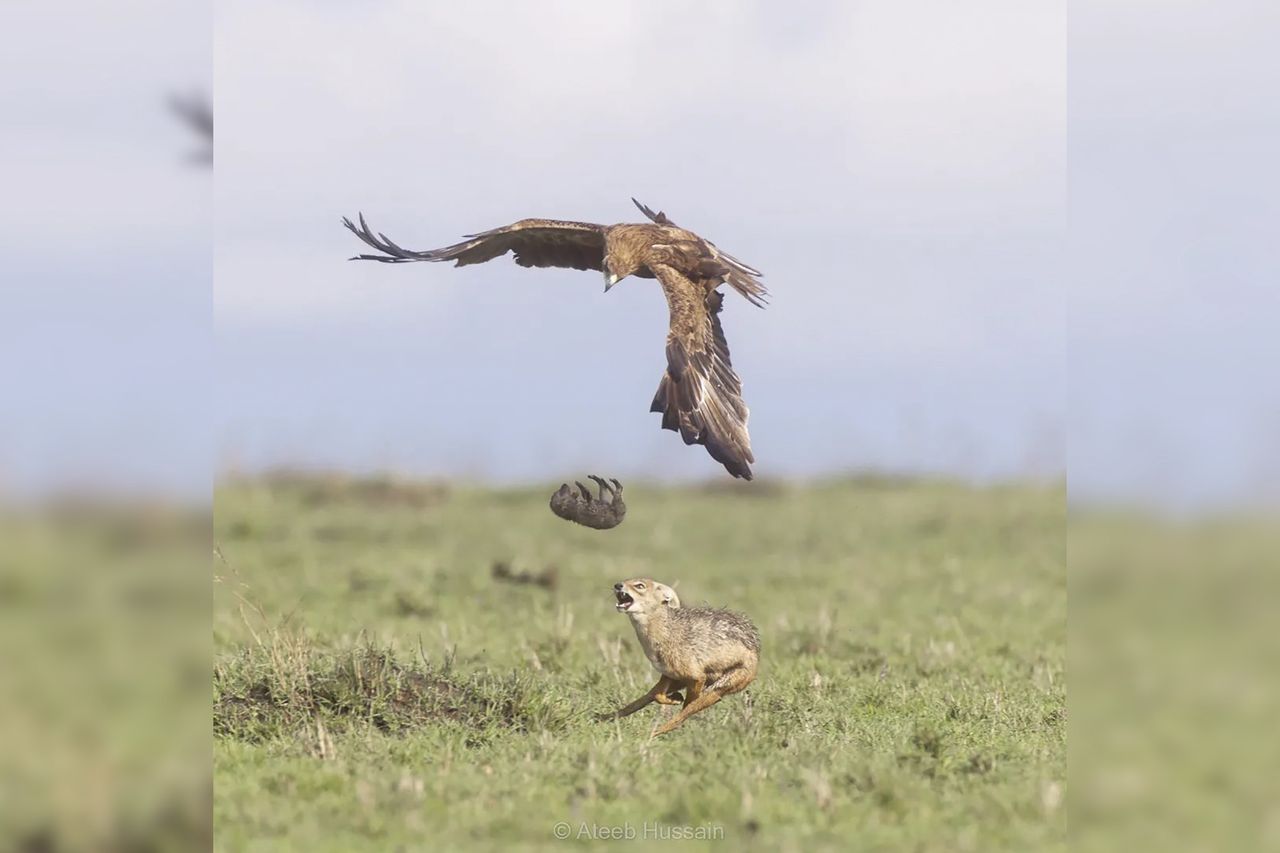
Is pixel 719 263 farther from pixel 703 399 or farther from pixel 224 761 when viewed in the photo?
pixel 224 761

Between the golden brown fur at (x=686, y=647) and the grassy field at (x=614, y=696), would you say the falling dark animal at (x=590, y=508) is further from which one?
the grassy field at (x=614, y=696)

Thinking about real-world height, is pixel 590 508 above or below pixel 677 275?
below

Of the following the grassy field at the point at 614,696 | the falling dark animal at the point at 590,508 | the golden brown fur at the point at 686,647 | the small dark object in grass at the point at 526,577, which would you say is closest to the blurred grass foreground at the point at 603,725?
the grassy field at the point at 614,696

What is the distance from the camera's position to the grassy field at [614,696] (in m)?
7.20

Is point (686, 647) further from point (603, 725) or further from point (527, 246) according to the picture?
point (527, 246)

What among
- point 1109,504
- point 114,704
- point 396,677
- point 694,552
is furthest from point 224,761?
point 694,552

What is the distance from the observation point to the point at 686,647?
8.84 meters

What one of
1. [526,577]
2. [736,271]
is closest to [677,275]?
[736,271]

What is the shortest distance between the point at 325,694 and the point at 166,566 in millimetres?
3703

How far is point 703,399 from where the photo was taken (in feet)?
25.9

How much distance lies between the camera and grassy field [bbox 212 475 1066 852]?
7203mm

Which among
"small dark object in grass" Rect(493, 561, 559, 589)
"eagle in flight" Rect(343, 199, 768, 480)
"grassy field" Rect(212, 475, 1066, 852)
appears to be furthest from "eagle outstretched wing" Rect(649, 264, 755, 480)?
"small dark object in grass" Rect(493, 561, 559, 589)

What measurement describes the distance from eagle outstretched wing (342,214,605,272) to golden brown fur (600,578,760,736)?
2086 mm

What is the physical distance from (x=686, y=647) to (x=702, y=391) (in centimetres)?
173
